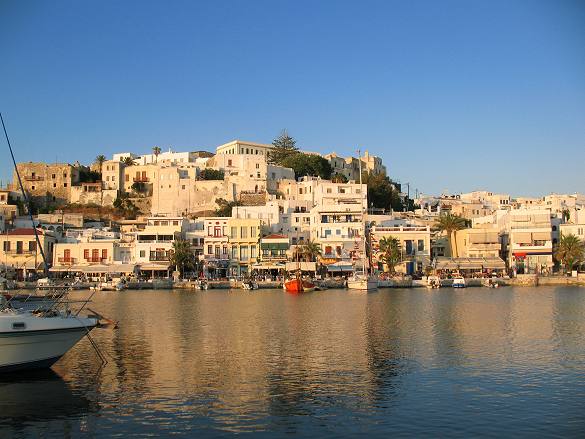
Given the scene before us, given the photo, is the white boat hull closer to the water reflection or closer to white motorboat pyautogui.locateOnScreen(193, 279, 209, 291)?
the water reflection

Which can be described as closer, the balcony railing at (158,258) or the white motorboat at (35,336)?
the white motorboat at (35,336)

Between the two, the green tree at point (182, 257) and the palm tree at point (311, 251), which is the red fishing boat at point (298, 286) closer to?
the palm tree at point (311, 251)

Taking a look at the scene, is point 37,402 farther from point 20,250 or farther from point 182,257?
point 20,250

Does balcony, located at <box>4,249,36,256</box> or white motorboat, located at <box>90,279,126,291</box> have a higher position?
balcony, located at <box>4,249,36,256</box>

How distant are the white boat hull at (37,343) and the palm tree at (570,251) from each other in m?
69.8

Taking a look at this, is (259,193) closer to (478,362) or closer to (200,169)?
(200,169)

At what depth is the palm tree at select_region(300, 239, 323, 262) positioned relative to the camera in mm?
81375

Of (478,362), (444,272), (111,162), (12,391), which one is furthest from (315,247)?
(12,391)

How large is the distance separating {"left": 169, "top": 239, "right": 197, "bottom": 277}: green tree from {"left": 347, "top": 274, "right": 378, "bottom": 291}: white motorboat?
22.7 meters

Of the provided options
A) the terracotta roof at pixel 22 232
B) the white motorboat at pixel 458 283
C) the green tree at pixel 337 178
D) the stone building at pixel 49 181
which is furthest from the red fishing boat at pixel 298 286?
the stone building at pixel 49 181

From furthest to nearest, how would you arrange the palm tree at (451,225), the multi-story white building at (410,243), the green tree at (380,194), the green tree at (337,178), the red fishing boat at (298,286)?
the green tree at (337,178) < the green tree at (380,194) < the palm tree at (451,225) < the multi-story white building at (410,243) < the red fishing boat at (298,286)

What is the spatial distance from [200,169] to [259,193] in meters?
12.8

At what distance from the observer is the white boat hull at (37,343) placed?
858 inches

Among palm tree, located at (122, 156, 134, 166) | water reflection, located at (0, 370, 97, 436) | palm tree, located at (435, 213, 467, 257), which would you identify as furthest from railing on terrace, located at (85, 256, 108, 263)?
water reflection, located at (0, 370, 97, 436)
